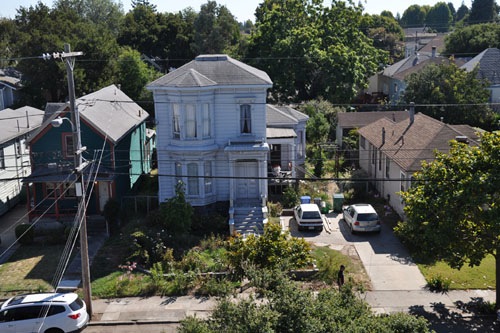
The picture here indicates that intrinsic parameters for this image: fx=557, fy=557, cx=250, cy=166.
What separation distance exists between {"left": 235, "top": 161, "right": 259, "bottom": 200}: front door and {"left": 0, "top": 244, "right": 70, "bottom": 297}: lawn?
1032 centimetres

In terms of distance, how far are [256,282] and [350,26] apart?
49.6 metres

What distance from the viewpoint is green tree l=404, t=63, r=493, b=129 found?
48562mm

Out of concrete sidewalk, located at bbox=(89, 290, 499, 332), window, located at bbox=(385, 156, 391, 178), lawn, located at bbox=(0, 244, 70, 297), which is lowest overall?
concrete sidewalk, located at bbox=(89, 290, 499, 332)

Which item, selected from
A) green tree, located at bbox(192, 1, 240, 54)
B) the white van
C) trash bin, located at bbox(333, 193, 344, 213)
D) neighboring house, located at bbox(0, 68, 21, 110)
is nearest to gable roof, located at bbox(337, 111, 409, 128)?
trash bin, located at bbox(333, 193, 344, 213)

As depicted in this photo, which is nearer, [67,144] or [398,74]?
[67,144]

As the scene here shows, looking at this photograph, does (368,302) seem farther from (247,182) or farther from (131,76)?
(131,76)

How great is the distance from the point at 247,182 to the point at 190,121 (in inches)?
191

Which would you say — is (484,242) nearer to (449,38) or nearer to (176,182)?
(176,182)

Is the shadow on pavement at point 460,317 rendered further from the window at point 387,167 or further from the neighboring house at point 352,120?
the neighboring house at point 352,120

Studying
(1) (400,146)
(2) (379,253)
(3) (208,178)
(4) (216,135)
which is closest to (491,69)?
(1) (400,146)

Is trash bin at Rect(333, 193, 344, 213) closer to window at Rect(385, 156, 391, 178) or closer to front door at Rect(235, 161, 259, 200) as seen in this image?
window at Rect(385, 156, 391, 178)

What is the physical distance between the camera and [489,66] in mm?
56969

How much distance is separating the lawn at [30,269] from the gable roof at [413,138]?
1898cm

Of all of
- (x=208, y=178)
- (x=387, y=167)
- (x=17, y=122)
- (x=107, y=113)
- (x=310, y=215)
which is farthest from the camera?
(x=17, y=122)
